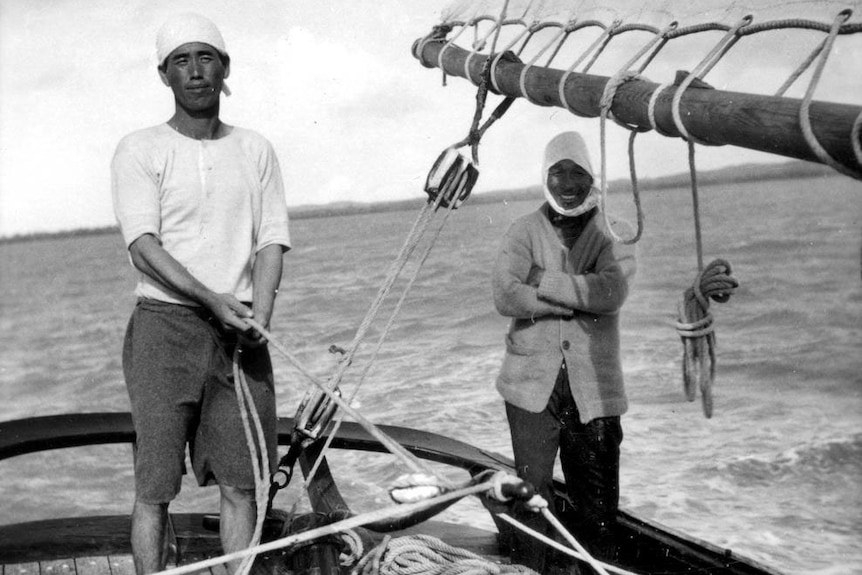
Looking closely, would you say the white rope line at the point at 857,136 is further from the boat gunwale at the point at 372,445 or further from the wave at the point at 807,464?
the wave at the point at 807,464

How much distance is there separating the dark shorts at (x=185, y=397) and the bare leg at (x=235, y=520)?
39mm

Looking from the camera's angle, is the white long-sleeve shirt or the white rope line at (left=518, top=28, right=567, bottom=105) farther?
the white rope line at (left=518, top=28, right=567, bottom=105)

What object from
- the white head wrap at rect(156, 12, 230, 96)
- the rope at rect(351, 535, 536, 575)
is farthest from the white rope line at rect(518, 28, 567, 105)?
the rope at rect(351, 535, 536, 575)

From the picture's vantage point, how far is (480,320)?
13.8 metres

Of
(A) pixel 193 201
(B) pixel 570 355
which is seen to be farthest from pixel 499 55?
(A) pixel 193 201

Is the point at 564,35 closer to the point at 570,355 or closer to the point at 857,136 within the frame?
the point at 570,355

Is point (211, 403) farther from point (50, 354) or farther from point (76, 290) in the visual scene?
point (76, 290)

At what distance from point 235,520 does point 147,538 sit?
271mm

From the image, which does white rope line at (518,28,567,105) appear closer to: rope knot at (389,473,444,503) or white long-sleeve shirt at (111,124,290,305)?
white long-sleeve shirt at (111,124,290,305)

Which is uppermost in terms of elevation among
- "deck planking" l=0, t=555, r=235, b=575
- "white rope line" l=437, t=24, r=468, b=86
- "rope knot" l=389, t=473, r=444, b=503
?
"white rope line" l=437, t=24, r=468, b=86

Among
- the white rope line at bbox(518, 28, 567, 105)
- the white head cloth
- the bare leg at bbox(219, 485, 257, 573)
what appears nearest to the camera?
the bare leg at bbox(219, 485, 257, 573)

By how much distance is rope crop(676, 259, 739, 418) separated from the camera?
223cm

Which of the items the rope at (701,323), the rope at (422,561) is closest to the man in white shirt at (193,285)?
the rope at (422,561)

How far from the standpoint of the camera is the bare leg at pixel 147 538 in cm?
243
